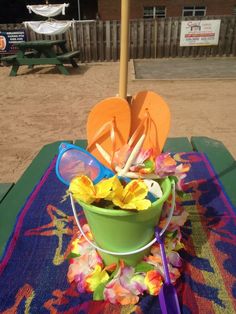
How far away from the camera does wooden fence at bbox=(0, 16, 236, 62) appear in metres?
8.15

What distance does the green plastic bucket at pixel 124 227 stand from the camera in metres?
0.77

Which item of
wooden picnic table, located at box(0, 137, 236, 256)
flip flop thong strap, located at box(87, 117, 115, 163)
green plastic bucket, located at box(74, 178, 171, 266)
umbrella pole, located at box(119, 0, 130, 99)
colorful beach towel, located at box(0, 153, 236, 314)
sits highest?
umbrella pole, located at box(119, 0, 130, 99)

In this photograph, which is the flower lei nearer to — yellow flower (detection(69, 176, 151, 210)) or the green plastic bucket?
the green plastic bucket

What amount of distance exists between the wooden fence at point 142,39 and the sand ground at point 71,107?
174 centimetres

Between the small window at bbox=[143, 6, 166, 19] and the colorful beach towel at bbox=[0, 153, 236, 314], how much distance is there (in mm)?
13114

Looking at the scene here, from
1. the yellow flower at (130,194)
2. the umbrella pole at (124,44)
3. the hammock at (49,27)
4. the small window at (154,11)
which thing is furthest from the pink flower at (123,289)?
the small window at (154,11)

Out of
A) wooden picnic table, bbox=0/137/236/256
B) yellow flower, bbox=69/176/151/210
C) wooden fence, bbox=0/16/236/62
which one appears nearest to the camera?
yellow flower, bbox=69/176/151/210

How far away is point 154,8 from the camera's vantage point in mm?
12820

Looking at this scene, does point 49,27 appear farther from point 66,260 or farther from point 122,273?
point 122,273

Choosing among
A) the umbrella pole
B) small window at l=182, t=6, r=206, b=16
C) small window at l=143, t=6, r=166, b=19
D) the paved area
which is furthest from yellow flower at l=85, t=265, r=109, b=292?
small window at l=182, t=6, r=206, b=16

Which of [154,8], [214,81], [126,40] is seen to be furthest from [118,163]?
[154,8]

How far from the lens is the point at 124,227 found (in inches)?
31.4

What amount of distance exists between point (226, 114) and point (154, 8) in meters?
10.6

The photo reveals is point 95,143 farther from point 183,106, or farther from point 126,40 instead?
point 183,106
